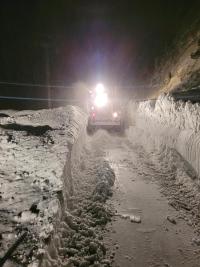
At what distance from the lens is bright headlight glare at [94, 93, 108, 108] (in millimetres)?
17191

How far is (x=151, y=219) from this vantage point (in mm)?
5934

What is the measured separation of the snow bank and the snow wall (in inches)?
130

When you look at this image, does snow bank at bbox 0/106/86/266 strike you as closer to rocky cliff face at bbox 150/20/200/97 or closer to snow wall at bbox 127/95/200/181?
snow wall at bbox 127/95/200/181

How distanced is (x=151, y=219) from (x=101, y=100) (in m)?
12.3

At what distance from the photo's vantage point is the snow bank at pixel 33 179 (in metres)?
4.22

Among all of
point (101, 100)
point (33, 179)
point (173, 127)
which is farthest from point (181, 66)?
point (33, 179)

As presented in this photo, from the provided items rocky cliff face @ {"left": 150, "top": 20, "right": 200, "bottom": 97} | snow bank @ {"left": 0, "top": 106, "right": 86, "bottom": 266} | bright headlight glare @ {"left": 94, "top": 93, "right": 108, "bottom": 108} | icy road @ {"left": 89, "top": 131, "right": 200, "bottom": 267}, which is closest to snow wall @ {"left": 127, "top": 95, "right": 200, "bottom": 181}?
icy road @ {"left": 89, "top": 131, "right": 200, "bottom": 267}

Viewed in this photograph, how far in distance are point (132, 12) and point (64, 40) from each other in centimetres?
1146

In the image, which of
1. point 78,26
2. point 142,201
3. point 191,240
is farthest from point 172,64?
point 78,26

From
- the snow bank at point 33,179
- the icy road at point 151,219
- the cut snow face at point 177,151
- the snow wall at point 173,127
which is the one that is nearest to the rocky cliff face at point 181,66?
the snow wall at point 173,127

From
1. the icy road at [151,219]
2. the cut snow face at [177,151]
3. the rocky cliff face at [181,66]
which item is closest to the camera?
the icy road at [151,219]

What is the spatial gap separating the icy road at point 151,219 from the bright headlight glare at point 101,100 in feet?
25.5

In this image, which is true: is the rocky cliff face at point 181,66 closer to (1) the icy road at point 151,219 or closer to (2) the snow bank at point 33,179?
(1) the icy road at point 151,219

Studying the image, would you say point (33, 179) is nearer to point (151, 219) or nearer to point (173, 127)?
point (151, 219)
